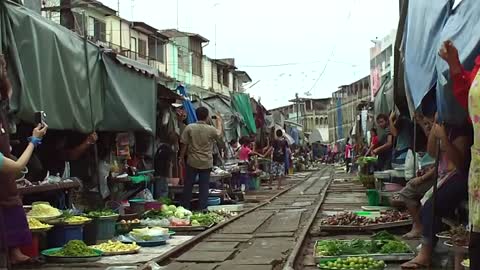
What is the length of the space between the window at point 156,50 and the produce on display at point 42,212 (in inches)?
Result: 1256

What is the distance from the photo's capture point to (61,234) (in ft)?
26.5

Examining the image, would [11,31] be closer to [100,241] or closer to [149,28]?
[100,241]

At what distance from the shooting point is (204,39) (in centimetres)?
4906

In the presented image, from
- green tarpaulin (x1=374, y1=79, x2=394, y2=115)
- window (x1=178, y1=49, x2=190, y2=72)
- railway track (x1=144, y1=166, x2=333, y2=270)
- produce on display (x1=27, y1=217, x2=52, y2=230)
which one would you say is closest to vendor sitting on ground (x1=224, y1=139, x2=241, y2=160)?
green tarpaulin (x1=374, y1=79, x2=394, y2=115)

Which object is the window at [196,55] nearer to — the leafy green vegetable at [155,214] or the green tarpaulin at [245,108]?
the green tarpaulin at [245,108]

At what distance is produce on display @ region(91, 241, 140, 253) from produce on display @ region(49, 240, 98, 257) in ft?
1.35

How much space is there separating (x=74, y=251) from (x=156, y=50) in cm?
3386

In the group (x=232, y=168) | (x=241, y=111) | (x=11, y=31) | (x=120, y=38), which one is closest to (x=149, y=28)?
(x=120, y=38)

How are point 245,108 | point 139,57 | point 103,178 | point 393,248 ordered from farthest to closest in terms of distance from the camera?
1. point 139,57
2. point 245,108
3. point 103,178
4. point 393,248

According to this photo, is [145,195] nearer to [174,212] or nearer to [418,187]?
[174,212]

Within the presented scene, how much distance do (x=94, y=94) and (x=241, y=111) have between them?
14.0 metres

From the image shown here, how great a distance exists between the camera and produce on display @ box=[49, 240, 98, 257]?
7.49 metres

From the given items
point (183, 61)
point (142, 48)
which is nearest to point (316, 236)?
point (142, 48)

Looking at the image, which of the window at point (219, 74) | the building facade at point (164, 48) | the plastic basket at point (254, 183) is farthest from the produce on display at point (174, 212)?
the window at point (219, 74)
